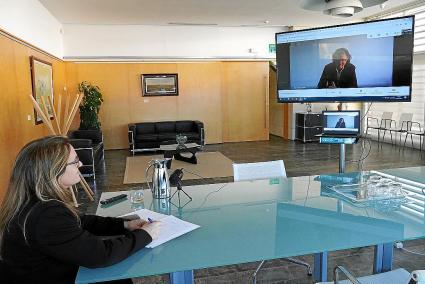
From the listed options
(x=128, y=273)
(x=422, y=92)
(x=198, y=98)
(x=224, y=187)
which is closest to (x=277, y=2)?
(x=198, y=98)

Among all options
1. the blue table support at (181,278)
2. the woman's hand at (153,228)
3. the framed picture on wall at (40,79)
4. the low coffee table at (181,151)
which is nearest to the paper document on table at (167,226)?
the woman's hand at (153,228)

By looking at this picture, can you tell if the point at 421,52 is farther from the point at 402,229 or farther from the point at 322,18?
the point at 402,229

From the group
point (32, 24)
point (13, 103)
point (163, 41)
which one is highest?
point (163, 41)

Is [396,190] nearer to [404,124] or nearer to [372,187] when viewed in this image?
[372,187]

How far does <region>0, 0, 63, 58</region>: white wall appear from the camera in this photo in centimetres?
458

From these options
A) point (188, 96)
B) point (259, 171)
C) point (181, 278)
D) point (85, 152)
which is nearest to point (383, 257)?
point (259, 171)

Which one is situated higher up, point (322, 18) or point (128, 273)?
point (322, 18)

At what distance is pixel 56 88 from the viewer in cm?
727

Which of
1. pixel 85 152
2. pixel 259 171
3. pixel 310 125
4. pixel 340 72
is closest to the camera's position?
pixel 259 171

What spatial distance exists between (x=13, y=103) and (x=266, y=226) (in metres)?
4.22

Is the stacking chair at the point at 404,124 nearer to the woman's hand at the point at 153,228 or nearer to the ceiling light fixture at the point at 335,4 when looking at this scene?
the ceiling light fixture at the point at 335,4

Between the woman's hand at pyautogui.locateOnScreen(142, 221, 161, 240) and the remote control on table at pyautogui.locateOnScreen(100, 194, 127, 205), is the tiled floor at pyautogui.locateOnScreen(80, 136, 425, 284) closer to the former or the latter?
the remote control on table at pyautogui.locateOnScreen(100, 194, 127, 205)

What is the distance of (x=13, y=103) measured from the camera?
4.51 m

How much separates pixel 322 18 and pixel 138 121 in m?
5.51
